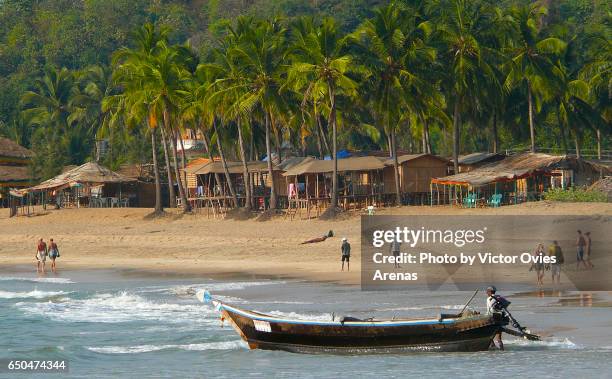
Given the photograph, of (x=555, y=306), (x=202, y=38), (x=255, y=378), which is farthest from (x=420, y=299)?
(x=202, y=38)

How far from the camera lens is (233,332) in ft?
87.2

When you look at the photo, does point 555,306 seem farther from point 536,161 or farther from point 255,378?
point 536,161

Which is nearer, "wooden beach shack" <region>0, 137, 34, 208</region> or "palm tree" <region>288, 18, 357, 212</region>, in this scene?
"palm tree" <region>288, 18, 357, 212</region>

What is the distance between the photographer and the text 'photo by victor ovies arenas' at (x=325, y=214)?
23.1m

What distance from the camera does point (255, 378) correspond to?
2138cm

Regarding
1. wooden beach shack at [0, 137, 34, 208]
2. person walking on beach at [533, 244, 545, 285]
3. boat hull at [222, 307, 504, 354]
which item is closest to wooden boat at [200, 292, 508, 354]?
boat hull at [222, 307, 504, 354]

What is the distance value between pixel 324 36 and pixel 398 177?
8.38 m

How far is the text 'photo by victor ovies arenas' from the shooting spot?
Answer: 910 inches

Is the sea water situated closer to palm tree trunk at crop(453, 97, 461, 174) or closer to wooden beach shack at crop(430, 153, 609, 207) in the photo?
wooden beach shack at crop(430, 153, 609, 207)

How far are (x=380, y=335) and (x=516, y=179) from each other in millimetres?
31080

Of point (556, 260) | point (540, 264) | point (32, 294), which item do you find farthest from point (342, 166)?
point (556, 260)

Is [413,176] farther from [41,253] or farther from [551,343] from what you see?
[551,343]

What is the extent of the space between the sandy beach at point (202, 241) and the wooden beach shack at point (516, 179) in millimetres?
1655

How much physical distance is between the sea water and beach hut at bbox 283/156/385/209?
18313 mm
